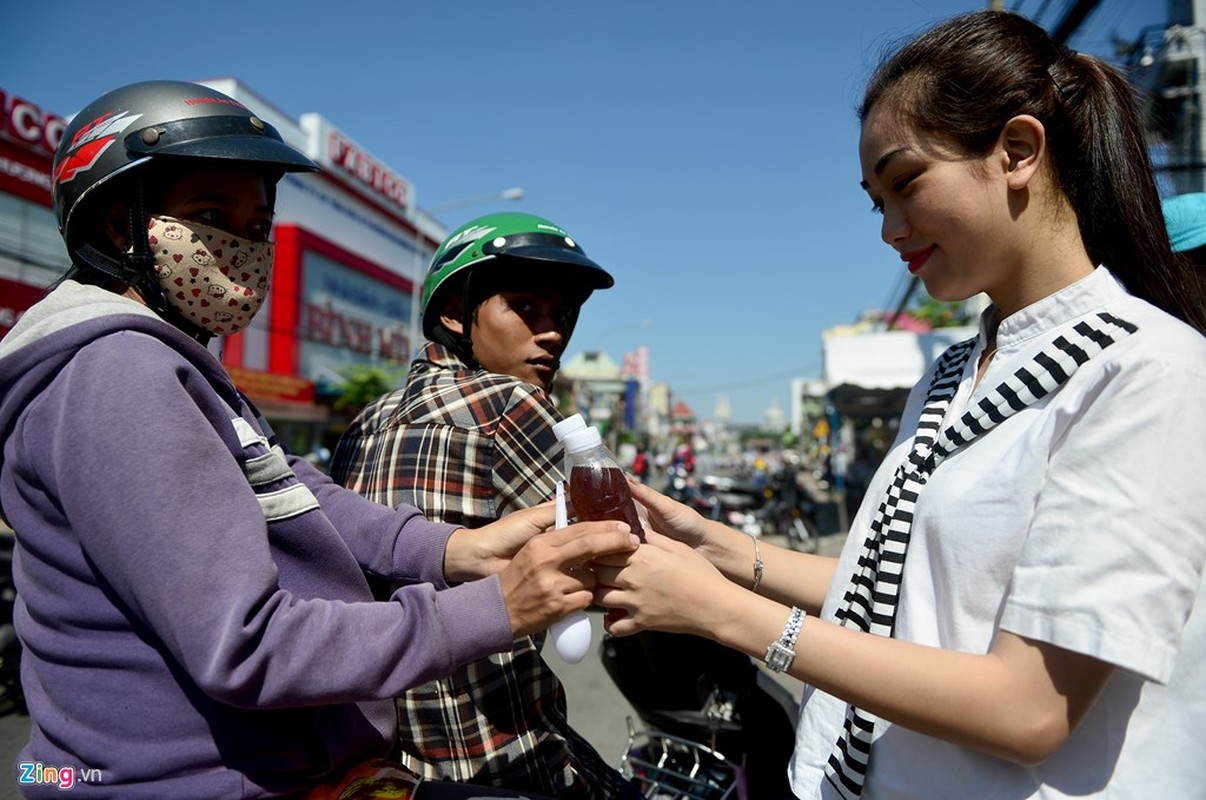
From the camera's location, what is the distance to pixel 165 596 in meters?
1.04

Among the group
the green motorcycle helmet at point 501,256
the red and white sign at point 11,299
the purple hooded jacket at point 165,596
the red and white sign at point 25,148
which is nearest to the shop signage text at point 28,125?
the red and white sign at point 25,148

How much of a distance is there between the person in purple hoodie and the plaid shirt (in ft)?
0.78

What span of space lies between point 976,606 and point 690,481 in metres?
15.0

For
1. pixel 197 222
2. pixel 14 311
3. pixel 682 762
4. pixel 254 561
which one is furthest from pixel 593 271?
pixel 14 311

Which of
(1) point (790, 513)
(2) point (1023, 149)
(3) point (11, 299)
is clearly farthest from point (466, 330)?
(3) point (11, 299)

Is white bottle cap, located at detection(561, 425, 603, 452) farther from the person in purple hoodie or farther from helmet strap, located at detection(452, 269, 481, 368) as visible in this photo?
helmet strap, located at detection(452, 269, 481, 368)

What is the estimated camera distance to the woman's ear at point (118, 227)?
1.38m

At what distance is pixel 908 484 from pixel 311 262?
2710 cm

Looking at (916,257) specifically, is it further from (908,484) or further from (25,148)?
(25,148)

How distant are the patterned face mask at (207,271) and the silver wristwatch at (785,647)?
117cm

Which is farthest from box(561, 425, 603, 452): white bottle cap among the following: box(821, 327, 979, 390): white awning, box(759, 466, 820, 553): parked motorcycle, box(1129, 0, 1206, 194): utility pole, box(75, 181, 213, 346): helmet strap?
box(821, 327, 979, 390): white awning

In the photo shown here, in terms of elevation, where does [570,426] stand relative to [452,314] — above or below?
below

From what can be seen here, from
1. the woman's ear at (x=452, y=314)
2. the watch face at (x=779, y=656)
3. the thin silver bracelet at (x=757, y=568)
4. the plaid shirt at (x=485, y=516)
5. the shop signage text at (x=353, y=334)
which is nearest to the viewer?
the watch face at (x=779, y=656)

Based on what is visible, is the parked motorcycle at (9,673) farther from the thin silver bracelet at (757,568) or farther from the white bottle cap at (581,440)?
the thin silver bracelet at (757,568)
